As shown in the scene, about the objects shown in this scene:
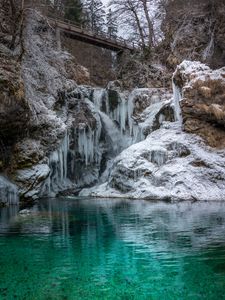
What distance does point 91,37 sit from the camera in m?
34.2

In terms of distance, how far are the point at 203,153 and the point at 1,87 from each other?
9.86 meters

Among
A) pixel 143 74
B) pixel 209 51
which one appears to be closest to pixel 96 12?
pixel 143 74

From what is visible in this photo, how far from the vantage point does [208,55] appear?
2706 cm

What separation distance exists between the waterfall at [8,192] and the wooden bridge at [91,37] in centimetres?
1686

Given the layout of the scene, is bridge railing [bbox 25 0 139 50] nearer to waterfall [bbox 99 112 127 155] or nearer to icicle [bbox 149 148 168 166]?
waterfall [bbox 99 112 127 155]

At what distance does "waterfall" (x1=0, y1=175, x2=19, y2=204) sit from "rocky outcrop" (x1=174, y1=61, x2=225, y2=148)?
9.49 meters

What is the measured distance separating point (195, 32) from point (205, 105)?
33.4 ft

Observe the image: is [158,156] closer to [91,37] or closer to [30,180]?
[30,180]

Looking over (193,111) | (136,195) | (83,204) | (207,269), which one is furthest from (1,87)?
(207,269)

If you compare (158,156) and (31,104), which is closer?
(31,104)

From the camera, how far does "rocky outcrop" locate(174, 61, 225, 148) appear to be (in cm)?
2095

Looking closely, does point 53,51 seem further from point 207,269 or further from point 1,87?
point 207,269

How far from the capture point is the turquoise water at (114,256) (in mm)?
6166

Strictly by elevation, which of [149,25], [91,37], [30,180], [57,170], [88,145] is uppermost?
[149,25]
